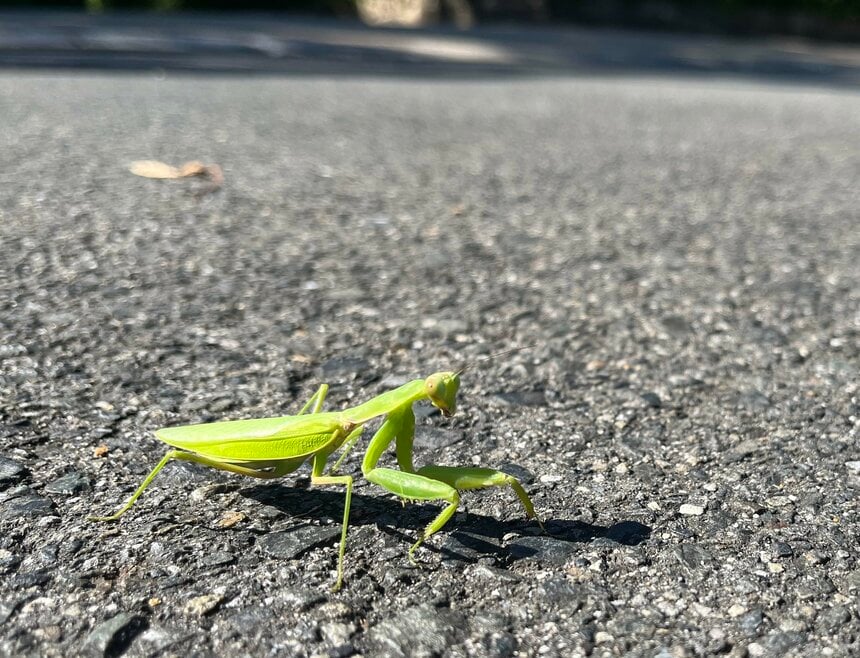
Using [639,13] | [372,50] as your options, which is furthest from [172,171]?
[639,13]

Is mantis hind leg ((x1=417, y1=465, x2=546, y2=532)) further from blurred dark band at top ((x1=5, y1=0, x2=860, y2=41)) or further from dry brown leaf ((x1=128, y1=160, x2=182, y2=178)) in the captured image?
blurred dark band at top ((x1=5, y1=0, x2=860, y2=41))

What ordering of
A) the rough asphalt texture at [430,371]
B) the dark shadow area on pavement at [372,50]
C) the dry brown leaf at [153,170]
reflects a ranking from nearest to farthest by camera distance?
the rough asphalt texture at [430,371], the dry brown leaf at [153,170], the dark shadow area on pavement at [372,50]

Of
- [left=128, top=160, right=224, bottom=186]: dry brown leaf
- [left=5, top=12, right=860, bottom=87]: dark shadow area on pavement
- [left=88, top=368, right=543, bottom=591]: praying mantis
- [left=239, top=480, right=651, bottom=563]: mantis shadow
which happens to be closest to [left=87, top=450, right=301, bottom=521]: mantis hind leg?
[left=88, top=368, right=543, bottom=591]: praying mantis

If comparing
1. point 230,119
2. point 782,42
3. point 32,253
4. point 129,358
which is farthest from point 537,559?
point 782,42

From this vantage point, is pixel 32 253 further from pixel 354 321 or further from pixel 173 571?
pixel 173 571

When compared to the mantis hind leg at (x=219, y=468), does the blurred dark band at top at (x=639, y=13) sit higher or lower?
lower

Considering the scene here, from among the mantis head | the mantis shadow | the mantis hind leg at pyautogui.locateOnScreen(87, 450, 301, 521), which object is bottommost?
the mantis shadow

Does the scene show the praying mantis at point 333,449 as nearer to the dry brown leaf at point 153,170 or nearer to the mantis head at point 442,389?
the mantis head at point 442,389

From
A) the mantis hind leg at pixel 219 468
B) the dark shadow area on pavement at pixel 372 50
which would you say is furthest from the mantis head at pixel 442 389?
the dark shadow area on pavement at pixel 372 50
